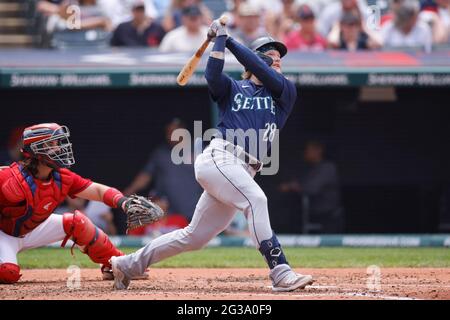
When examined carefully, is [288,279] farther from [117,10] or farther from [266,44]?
[117,10]

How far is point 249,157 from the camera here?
221 inches

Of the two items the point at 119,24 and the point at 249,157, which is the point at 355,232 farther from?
the point at 249,157

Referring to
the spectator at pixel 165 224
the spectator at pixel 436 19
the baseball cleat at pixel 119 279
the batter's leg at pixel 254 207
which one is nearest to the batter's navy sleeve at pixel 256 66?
the batter's leg at pixel 254 207

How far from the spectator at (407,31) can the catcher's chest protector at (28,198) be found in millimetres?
5922

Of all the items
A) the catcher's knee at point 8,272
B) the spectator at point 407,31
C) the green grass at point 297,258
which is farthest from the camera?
the spectator at point 407,31

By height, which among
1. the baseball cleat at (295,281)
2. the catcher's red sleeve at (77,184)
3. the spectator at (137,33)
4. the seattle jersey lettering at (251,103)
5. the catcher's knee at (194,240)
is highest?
the spectator at (137,33)

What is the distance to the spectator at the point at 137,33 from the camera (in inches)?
449

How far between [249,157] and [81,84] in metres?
5.02

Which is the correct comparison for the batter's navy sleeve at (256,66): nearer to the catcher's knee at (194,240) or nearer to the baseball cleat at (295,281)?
the catcher's knee at (194,240)

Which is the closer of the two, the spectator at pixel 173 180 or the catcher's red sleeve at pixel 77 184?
the catcher's red sleeve at pixel 77 184

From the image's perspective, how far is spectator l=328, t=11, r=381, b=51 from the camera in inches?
433

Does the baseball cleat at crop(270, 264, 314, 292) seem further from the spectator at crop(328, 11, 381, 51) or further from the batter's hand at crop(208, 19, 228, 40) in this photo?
the spectator at crop(328, 11, 381, 51)

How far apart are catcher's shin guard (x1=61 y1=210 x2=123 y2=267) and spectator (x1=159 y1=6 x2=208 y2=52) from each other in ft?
16.1

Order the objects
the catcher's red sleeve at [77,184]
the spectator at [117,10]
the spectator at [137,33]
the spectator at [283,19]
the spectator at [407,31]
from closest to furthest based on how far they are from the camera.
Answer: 1. the catcher's red sleeve at [77,184]
2. the spectator at [407,31]
3. the spectator at [137,33]
4. the spectator at [283,19]
5. the spectator at [117,10]
